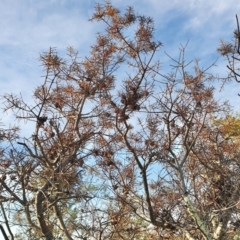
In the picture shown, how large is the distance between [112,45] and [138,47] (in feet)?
1.15

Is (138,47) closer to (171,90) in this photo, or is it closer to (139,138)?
(171,90)

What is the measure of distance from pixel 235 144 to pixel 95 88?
2.50 meters

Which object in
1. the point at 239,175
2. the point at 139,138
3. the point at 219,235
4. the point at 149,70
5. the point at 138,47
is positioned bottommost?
the point at 219,235

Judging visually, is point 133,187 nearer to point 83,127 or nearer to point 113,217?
point 113,217

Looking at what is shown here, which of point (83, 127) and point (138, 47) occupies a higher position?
point (138, 47)

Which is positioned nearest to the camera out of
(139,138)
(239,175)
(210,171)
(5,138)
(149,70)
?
(5,138)

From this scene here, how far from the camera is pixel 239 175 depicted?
17.4 feet

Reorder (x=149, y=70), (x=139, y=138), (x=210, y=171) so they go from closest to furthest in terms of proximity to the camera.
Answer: (x=149, y=70), (x=139, y=138), (x=210, y=171)

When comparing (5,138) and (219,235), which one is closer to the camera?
(5,138)

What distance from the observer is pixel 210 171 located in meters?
5.67

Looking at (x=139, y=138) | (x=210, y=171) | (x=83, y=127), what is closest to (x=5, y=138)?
(x=83, y=127)

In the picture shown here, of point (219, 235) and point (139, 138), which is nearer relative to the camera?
point (139, 138)

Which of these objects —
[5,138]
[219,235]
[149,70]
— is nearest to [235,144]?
[219,235]

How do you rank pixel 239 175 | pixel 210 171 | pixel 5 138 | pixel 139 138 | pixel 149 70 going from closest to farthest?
1. pixel 5 138
2. pixel 149 70
3. pixel 139 138
4. pixel 239 175
5. pixel 210 171
